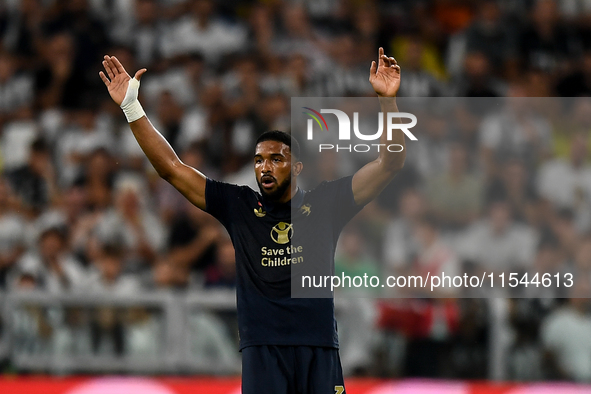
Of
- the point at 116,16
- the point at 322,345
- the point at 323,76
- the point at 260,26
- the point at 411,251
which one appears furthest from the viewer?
the point at 116,16

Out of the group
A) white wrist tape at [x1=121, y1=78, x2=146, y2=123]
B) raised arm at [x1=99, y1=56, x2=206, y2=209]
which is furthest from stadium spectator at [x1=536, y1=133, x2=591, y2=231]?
white wrist tape at [x1=121, y1=78, x2=146, y2=123]

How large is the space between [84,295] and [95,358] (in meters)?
0.58

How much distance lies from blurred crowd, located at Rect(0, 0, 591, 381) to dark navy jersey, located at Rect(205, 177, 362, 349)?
174 cm

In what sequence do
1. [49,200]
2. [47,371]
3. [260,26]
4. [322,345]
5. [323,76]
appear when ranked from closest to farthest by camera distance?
1. [322,345]
2. [47,371]
3. [49,200]
4. [323,76]
5. [260,26]

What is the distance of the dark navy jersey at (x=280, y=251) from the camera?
193 inches

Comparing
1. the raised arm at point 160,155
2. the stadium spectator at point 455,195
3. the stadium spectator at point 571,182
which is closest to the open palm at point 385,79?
the raised arm at point 160,155

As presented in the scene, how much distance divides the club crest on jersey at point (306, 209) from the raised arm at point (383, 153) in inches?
11.2

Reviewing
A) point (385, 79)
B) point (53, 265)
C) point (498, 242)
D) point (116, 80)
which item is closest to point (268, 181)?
point (385, 79)

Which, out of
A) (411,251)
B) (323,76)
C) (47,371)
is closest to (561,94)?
(323,76)

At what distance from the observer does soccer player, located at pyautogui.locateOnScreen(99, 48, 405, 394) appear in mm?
4867

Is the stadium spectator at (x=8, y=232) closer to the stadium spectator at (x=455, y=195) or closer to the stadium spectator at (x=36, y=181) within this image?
the stadium spectator at (x=36, y=181)

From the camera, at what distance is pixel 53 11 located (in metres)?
11.6

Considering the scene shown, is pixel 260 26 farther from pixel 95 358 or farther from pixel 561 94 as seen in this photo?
pixel 95 358

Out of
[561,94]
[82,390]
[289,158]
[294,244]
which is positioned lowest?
[82,390]
